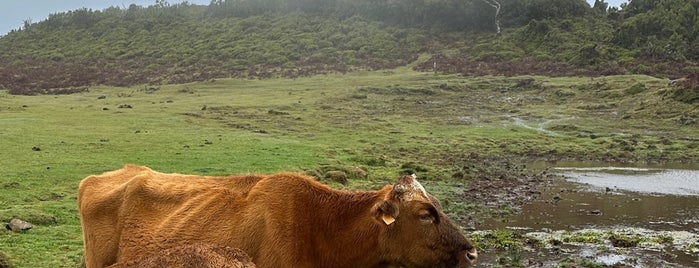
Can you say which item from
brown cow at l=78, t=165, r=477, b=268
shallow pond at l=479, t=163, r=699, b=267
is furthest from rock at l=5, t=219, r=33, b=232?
shallow pond at l=479, t=163, r=699, b=267

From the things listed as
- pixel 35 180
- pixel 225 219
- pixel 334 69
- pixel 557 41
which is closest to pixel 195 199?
pixel 225 219

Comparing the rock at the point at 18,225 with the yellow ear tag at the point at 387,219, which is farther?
the rock at the point at 18,225

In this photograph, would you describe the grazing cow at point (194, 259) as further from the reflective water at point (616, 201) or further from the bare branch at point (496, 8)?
the bare branch at point (496, 8)

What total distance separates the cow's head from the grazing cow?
5.29 ft

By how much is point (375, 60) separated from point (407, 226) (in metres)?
63.8

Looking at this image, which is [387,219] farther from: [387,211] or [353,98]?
[353,98]

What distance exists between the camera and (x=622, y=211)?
62.6ft

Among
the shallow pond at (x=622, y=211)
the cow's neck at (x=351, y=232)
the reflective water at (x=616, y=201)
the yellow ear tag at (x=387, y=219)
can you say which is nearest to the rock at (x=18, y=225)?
the cow's neck at (x=351, y=232)

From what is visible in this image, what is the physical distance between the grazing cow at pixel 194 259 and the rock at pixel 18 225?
898 centimetres

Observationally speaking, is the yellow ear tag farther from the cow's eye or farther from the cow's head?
the cow's eye

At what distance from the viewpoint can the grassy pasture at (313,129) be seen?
19547 millimetres

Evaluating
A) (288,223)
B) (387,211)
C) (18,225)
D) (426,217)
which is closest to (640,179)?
(426,217)

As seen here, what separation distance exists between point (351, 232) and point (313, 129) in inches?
1169

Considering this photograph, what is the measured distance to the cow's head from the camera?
6.36m
